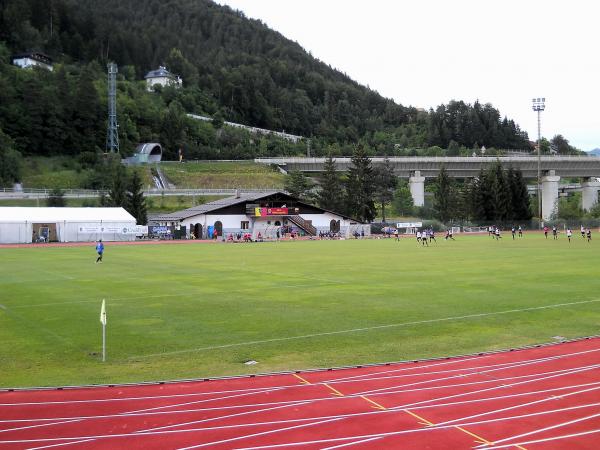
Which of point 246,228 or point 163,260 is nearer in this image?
point 163,260

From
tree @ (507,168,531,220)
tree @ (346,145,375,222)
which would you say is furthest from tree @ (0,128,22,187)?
tree @ (507,168,531,220)

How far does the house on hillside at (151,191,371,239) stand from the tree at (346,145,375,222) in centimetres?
887

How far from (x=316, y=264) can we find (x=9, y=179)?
8318 centimetres

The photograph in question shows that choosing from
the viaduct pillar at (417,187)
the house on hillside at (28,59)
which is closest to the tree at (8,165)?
the house on hillside at (28,59)

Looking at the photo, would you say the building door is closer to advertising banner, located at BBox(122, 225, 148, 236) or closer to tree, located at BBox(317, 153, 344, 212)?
advertising banner, located at BBox(122, 225, 148, 236)

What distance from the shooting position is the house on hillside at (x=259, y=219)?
3231 inches

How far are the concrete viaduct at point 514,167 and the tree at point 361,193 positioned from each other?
13846 millimetres

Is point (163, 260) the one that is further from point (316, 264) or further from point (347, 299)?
point (347, 299)

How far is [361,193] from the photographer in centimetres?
10156

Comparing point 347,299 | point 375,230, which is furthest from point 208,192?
point 347,299

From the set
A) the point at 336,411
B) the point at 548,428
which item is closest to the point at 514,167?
the point at 548,428

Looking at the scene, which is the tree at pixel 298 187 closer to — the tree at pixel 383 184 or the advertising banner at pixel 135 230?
the tree at pixel 383 184

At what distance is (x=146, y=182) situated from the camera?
11650cm

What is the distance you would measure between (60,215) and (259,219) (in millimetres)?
27304
